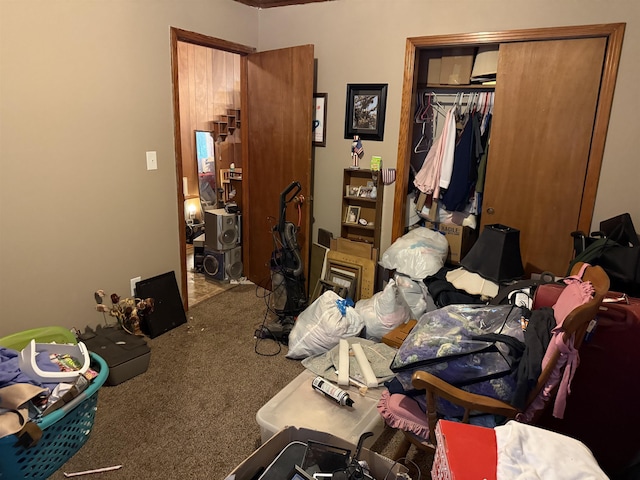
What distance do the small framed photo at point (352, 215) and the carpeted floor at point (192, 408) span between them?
1.12m

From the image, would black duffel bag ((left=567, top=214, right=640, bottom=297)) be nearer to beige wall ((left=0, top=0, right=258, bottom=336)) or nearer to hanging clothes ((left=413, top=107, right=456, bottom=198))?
hanging clothes ((left=413, top=107, right=456, bottom=198))

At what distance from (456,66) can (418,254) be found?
1424 mm

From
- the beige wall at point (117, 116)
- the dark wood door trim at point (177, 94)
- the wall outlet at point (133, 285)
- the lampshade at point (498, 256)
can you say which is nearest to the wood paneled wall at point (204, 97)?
the dark wood door trim at point (177, 94)

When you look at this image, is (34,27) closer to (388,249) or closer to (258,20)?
(258,20)

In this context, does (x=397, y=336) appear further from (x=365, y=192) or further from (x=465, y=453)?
(x=465, y=453)

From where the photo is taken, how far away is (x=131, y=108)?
9.17ft

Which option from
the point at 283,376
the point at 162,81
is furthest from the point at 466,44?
the point at 283,376

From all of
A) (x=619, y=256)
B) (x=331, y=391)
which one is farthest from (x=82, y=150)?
(x=619, y=256)

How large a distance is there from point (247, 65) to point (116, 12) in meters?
1.26

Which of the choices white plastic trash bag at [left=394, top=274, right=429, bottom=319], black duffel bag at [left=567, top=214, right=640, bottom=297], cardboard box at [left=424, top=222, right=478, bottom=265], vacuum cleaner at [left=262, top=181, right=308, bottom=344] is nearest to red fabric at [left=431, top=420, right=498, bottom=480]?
black duffel bag at [left=567, top=214, right=640, bottom=297]

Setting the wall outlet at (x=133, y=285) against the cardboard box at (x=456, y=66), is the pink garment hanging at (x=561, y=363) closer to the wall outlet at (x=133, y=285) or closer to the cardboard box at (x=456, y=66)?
the cardboard box at (x=456, y=66)

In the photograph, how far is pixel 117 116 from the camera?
2.73 metres

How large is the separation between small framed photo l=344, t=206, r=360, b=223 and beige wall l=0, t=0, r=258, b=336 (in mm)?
1341

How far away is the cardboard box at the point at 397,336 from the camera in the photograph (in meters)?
2.67
